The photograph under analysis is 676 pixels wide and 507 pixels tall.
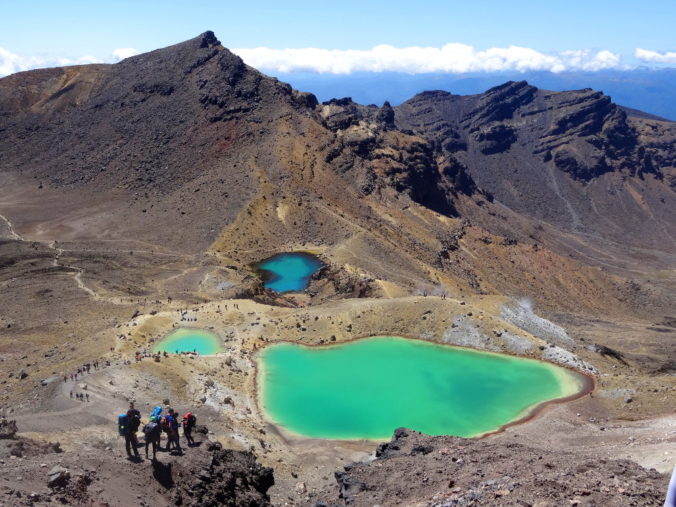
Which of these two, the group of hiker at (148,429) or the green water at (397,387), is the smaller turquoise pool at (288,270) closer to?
the green water at (397,387)

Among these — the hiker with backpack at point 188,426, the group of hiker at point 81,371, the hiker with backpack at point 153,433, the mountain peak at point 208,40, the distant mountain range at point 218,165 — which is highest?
the mountain peak at point 208,40

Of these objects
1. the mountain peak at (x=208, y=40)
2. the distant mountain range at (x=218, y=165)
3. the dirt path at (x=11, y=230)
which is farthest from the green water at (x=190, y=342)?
the mountain peak at (x=208, y=40)

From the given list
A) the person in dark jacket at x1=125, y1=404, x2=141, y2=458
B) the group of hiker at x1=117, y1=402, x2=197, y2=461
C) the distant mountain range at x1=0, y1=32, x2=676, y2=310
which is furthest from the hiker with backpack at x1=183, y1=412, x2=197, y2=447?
the distant mountain range at x1=0, y1=32, x2=676, y2=310

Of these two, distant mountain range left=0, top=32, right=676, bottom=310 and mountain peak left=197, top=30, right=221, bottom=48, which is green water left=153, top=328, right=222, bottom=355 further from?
mountain peak left=197, top=30, right=221, bottom=48

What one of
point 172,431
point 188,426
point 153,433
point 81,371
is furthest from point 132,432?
point 81,371

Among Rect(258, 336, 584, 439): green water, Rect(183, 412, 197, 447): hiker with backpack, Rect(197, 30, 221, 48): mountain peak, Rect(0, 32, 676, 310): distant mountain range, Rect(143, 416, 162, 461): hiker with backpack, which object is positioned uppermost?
Rect(197, 30, 221, 48): mountain peak

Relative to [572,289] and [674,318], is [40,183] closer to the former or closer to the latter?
[572,289]

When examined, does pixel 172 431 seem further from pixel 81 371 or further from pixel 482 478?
pixel 81 371
